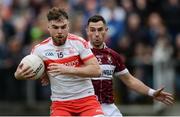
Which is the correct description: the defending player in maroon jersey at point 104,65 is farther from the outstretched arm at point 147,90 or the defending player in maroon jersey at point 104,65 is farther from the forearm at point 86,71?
the forearm at point 86,71

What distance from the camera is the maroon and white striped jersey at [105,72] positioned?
A: 10195 mm

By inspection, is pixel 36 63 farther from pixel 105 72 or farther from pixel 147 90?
pixel 147 90

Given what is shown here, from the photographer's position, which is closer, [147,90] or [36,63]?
[36,63]

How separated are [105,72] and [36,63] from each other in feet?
4.03

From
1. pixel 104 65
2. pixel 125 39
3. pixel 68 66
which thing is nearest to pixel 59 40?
pixel 68 66

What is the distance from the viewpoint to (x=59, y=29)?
30.6 ft

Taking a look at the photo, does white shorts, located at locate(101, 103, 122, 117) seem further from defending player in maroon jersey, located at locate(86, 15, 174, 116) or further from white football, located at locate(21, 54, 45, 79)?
white football, located at locate(21, 54, 45, 79)

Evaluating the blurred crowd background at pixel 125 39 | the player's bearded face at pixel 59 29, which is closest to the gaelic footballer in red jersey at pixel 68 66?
the player's bearded face at pixel 59 29

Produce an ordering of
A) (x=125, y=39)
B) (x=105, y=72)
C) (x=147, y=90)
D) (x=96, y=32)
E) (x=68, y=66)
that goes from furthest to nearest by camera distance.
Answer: (x=125, y=39) → (x=147, y=90) → (x=105, y=72) → (x=96, y=32) → (x=68, y=66)

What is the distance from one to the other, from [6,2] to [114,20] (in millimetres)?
3702

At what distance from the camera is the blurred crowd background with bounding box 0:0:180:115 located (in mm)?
16047

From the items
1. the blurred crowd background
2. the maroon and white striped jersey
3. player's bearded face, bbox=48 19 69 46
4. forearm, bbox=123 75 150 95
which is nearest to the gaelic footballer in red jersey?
player's bearded face, bbox=48 19 69 46

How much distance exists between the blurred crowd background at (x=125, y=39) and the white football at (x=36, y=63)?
22.1 feet

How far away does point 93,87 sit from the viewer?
33.0ft
